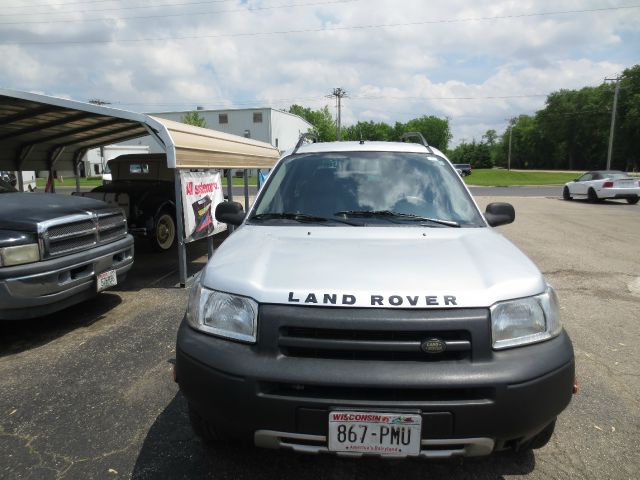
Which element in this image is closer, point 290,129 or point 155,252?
point 155,252

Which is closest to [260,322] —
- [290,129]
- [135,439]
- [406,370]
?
[406,370]

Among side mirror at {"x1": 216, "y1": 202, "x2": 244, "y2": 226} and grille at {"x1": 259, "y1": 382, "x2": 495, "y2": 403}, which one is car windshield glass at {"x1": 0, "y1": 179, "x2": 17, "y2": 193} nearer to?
side mirror at {"x1": 216, "y1": 202, "x2": 244, "y2": 226}

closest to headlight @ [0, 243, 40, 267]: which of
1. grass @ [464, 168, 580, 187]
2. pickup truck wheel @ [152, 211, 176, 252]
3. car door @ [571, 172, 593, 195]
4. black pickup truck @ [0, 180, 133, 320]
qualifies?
black pickup truck @ [0, 180, 133, 320]

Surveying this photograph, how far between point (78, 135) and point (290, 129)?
53.7m

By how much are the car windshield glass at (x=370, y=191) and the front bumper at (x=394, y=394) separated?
1211 millimetres

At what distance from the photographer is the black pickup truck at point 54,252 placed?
3729 millimetres

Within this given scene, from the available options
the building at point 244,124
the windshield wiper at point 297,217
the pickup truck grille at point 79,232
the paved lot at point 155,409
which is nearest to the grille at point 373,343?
the paved lot at point 155,409

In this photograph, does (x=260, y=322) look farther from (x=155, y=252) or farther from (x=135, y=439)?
(x=155, y=252)

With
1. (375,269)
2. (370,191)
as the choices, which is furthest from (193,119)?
(375,269)

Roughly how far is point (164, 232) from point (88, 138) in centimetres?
336

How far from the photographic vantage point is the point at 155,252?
8.48 metres

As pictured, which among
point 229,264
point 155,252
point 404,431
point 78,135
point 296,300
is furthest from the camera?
point 78,135

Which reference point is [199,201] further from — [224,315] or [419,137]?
[224,315]

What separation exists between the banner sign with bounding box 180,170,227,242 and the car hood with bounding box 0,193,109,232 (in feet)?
4.09
